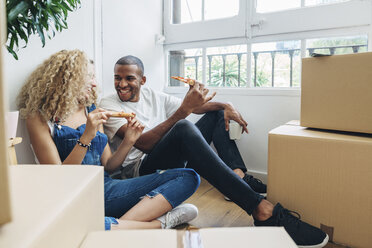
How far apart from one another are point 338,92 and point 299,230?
1.66ft

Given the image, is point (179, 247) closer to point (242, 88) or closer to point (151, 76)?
point (242, 88)

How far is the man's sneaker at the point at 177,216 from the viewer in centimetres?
110

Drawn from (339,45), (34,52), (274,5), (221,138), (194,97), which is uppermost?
(274,5)

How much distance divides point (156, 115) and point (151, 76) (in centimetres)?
50

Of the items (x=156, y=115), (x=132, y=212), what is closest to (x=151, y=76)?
(x=156, y=115)

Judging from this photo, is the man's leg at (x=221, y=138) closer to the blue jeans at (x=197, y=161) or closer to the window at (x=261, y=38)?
the blue jeans at (x=197, y=161)

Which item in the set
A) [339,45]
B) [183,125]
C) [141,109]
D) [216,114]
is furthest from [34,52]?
[339,45]

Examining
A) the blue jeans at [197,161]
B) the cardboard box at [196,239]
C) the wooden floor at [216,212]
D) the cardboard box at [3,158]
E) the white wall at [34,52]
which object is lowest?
the wooden floor at [216,212]

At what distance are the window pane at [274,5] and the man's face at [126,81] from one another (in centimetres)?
91

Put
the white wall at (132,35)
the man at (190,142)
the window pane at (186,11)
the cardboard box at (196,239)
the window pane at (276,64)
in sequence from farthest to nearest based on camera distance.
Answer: the window pane at (186,11) → the window pane at (276,64) → the white wall at (132,35) → the man at (190,142) → the cardboard box at (196,239)

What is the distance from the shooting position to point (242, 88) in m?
1.86

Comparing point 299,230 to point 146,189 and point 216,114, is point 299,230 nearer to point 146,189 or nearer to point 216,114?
point 146,189

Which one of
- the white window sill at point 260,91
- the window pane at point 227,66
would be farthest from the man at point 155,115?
the window pane at point 227,66

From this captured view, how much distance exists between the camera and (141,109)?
5.06ft
